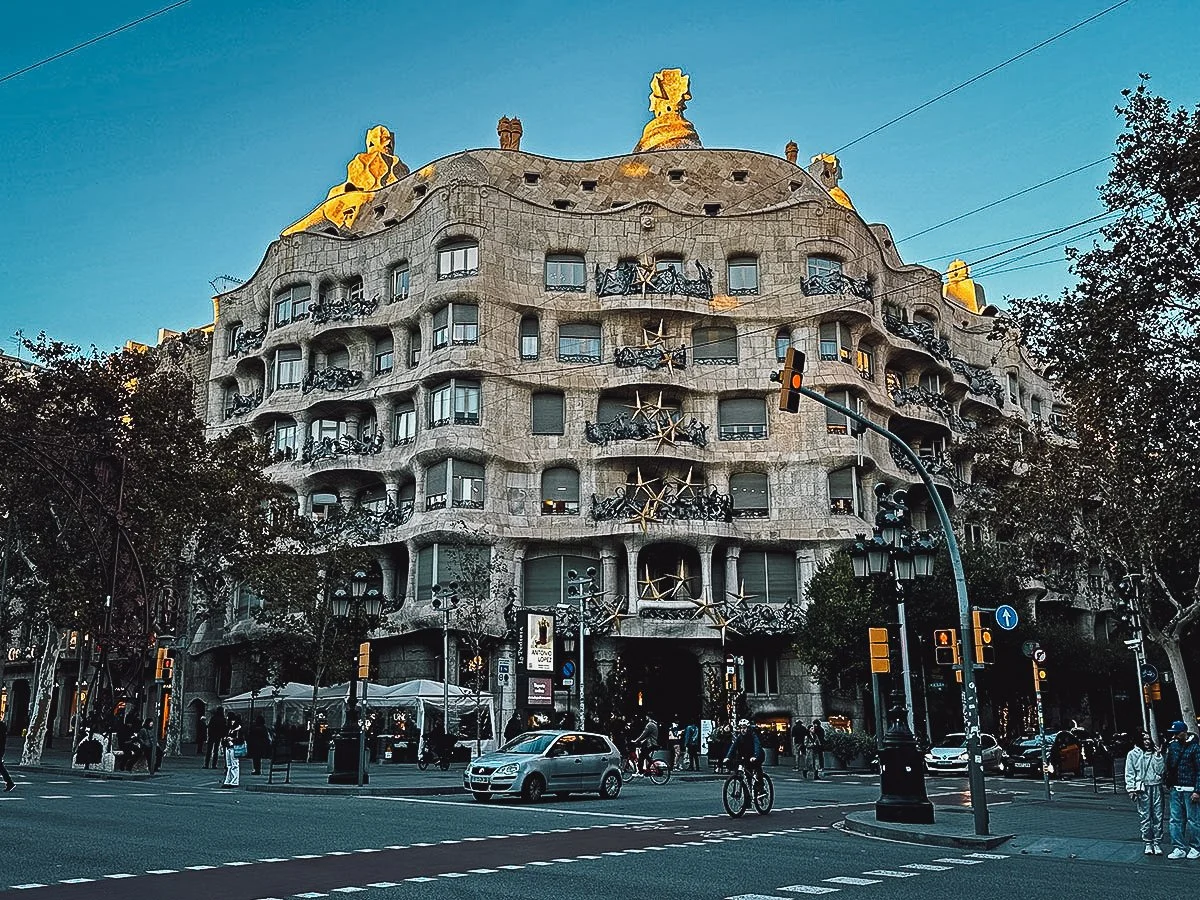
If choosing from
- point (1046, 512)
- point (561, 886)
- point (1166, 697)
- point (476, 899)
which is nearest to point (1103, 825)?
point (561, 886)

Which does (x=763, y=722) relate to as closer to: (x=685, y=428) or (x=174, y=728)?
(x=685, y=428)

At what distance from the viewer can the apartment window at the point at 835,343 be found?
53469 mm

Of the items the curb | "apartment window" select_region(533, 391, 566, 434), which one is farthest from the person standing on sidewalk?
"apartment window" select_region(533, 391, 566, 434)

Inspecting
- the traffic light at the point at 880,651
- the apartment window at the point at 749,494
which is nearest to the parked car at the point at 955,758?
the apartment window at the point at 749,494

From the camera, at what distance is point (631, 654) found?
51250 millimetres

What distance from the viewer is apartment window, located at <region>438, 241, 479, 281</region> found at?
52844 mm

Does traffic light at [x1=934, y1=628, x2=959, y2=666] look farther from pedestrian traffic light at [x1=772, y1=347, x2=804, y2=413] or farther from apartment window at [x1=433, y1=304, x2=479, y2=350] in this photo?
apartment window at [x1=433, y1=304, x2=479, y2=350]

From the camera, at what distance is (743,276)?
55.1 meters

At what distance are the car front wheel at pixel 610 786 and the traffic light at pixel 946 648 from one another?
901cm

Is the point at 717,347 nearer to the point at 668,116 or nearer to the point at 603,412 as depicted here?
the point at 603,412

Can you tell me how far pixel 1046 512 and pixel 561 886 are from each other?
27441mm

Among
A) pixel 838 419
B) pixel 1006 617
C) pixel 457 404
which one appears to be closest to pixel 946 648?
pixel 1006 617

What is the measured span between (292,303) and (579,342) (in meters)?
15.3

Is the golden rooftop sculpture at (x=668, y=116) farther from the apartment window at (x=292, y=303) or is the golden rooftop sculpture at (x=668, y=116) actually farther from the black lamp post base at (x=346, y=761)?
the black lamp post base at (x=346, y=761)
